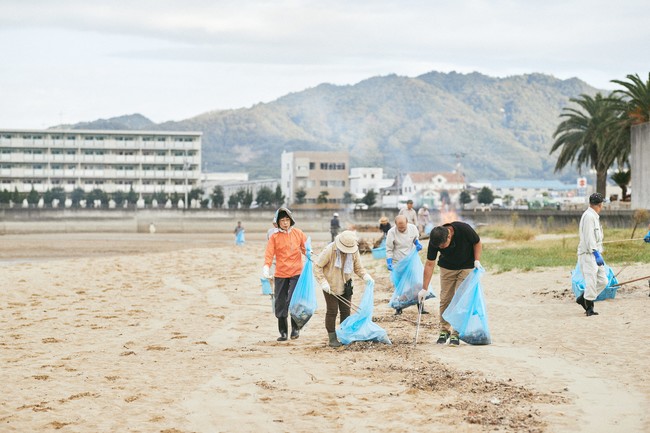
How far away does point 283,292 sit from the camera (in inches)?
460

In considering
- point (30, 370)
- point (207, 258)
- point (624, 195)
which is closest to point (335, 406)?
point (30, 370)

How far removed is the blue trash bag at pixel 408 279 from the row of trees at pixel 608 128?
29016mm

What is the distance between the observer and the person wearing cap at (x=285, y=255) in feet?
37.8

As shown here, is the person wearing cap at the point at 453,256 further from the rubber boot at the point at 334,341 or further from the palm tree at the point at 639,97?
the palm tree at the point at 639,97

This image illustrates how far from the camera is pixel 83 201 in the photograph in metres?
99.6

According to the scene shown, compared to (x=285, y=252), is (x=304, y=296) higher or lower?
lower

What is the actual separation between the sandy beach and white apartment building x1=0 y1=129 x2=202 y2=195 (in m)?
88.6

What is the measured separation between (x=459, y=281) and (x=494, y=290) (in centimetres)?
708

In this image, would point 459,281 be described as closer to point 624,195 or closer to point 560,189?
point 624,195

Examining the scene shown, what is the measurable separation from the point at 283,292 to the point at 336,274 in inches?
44.5

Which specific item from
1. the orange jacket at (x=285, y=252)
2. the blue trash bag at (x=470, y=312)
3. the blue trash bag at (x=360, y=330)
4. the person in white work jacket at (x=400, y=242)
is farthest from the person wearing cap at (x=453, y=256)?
the person in white work jacket at (x=400, y=242)

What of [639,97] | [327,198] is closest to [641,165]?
[639,97]

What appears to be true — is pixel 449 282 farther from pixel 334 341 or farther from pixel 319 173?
pixel 319 173

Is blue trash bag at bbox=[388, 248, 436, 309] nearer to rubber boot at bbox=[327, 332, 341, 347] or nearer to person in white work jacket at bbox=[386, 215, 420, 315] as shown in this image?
person in white work jacket at bbox=[386, 215, 420, 315]
